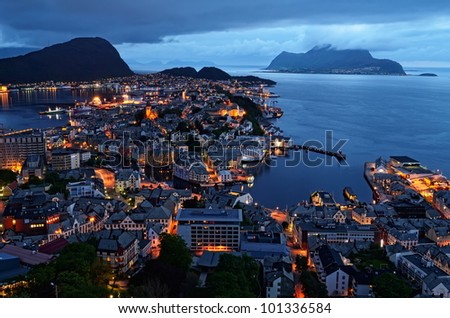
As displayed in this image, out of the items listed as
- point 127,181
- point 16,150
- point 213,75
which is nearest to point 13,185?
point 127,181

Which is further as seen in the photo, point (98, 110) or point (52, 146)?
point (98, 110)

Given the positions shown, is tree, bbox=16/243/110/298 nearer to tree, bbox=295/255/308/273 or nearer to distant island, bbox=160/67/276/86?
tree, bbox=295/255/308/273

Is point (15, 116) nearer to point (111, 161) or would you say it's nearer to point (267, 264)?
point (111, 161)

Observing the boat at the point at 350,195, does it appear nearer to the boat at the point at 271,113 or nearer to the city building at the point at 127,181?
the city building at the point at 127,181

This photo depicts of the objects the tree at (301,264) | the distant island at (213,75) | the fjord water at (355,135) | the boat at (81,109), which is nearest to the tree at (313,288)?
the tree at (301,264)

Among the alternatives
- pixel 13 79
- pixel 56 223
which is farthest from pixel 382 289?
pixel 13 79
